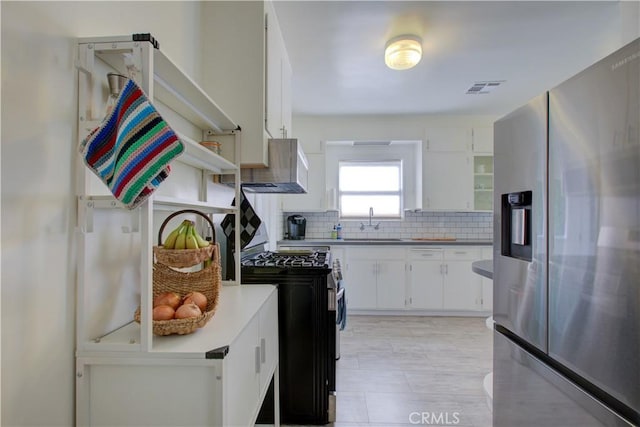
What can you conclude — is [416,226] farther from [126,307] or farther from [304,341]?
[126,307]

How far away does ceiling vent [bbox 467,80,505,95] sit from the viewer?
10.9ft

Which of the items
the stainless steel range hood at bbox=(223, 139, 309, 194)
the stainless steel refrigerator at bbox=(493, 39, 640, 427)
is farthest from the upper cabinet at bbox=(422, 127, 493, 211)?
the stainless steel refrigerator at bbox=(493, 39, 640, 427)

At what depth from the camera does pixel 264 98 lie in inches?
77.9

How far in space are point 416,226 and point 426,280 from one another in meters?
0.86

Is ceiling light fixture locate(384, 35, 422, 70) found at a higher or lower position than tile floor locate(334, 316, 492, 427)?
higher

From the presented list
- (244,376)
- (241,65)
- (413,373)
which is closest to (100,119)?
(244,376)

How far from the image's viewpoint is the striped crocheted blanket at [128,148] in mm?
844

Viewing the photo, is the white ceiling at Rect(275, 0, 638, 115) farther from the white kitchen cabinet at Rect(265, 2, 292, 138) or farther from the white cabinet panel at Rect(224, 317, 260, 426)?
the white cabinet panel at Rect(224, 317, 260, 426)

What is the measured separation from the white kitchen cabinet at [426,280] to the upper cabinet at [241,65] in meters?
2.83

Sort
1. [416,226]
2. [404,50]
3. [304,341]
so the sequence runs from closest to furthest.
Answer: [304,341], [404,50], [416,226]

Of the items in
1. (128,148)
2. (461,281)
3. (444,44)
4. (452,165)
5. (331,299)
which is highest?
(444,44)

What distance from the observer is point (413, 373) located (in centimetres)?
261

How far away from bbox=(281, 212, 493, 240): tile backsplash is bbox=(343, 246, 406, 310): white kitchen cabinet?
1.92 ft

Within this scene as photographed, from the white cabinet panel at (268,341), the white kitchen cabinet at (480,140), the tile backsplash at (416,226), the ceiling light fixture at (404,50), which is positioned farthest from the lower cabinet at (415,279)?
the white cabinet panel at (268,341)
